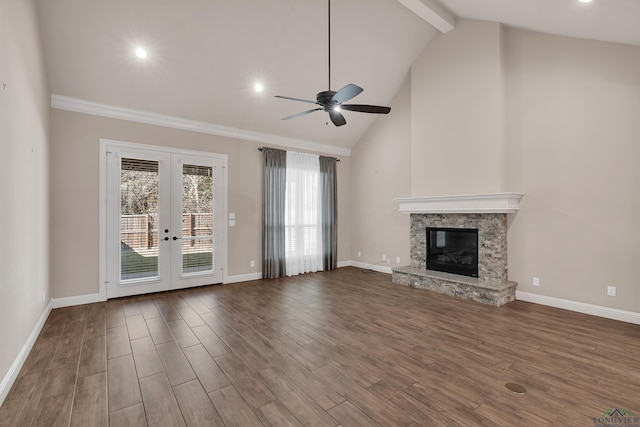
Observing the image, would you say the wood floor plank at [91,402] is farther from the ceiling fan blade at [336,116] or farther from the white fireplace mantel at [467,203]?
the white fireplace mantel at [467,203]

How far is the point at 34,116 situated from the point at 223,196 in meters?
2.83

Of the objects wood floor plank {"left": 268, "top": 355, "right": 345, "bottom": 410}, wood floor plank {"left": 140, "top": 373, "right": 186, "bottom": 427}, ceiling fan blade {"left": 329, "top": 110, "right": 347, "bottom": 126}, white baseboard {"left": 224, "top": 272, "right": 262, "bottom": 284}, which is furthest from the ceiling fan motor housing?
white baseboard {"left": 224, "top": 272, "right": 262, "bottom": 284}

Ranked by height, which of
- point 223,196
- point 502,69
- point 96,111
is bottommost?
point 223,196

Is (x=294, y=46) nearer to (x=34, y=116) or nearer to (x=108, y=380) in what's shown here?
(x=34, y=116)

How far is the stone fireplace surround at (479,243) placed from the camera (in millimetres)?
4437

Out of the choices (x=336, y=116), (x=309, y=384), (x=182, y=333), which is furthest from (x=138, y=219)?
(x=309, y=384)

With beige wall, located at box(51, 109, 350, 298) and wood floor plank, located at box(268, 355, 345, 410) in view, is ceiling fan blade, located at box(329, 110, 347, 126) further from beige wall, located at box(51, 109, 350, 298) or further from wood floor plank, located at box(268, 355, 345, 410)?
beige wall, located at box(51, 109, 350, 298)

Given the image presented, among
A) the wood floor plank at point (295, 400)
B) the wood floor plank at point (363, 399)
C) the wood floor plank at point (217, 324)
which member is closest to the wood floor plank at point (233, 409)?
the wood floor plank at point (295, 400)

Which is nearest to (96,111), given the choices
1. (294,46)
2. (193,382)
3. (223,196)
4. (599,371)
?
(223,196)

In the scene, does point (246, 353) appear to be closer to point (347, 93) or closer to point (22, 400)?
point (22, 400)

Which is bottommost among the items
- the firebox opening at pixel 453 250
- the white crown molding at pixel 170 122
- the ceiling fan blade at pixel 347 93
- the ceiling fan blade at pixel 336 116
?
the firebox opening at pixel 453 250

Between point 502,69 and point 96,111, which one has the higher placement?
point 502,69

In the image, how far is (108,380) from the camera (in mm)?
2438

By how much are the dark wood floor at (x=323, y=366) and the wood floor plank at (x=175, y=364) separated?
0.05 feet
